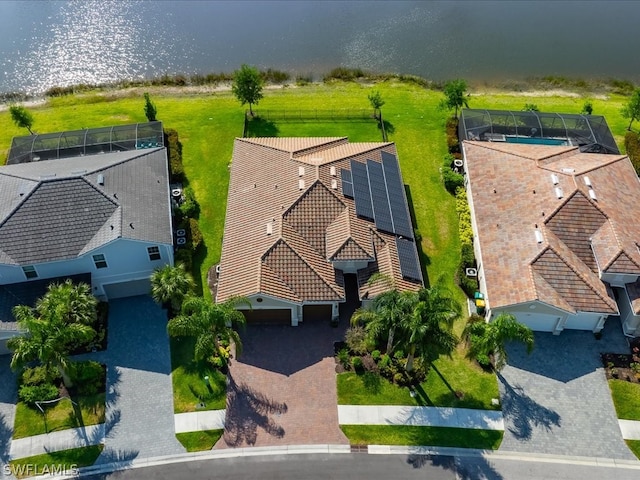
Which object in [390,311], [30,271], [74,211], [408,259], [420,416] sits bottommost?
[420,416]

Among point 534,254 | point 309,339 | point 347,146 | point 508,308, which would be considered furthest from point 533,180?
point 309,339

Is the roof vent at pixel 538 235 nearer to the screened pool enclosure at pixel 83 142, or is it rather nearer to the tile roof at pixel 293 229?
the tile roof at pixel 293 229

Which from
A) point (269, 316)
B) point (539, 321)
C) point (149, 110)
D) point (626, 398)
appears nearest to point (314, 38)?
point (149, 110)

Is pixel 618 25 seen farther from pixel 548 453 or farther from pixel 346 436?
pixel 346 436

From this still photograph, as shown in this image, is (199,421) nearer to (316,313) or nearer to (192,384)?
(192,384)

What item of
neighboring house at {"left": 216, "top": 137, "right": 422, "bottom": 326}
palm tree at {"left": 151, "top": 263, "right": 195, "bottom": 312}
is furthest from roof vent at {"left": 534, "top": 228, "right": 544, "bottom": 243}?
palm tree at {"left": 151, "top": 263, "right": 195, "bottom": 312}

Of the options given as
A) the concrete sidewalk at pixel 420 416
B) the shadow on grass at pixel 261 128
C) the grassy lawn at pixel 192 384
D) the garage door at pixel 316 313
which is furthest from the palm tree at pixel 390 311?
the shadow on grass at pixel 261 128
